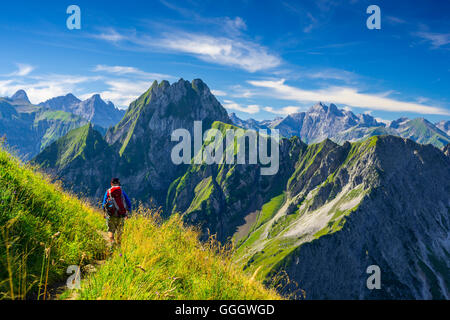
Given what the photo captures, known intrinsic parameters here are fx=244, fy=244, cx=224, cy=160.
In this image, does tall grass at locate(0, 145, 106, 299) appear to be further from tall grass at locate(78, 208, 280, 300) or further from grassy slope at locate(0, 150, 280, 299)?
tall grass at locate(78, 208, 280, 300)

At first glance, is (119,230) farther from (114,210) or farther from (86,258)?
(86,258)

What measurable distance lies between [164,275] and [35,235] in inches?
114

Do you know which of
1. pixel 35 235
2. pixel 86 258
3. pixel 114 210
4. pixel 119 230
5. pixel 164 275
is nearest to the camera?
pixel 164 275

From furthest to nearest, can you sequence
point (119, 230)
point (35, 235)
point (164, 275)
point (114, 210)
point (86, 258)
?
point (114, 210)
point (119, 230)
point (86, 258)
point (35, 235)
point (164, 275)

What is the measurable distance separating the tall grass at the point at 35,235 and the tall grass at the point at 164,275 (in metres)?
0.82

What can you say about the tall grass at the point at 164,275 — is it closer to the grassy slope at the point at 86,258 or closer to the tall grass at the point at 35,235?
the grassy slope at the point at 86,258

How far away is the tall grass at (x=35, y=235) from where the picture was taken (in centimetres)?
424

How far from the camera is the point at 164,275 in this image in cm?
508

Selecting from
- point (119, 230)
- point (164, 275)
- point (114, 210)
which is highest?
point (114, 210)

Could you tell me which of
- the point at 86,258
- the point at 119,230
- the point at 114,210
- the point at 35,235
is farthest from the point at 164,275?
the point at 114,210

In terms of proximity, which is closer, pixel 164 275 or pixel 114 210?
pixel 164 275

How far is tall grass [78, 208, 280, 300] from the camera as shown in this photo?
407 centimetres
